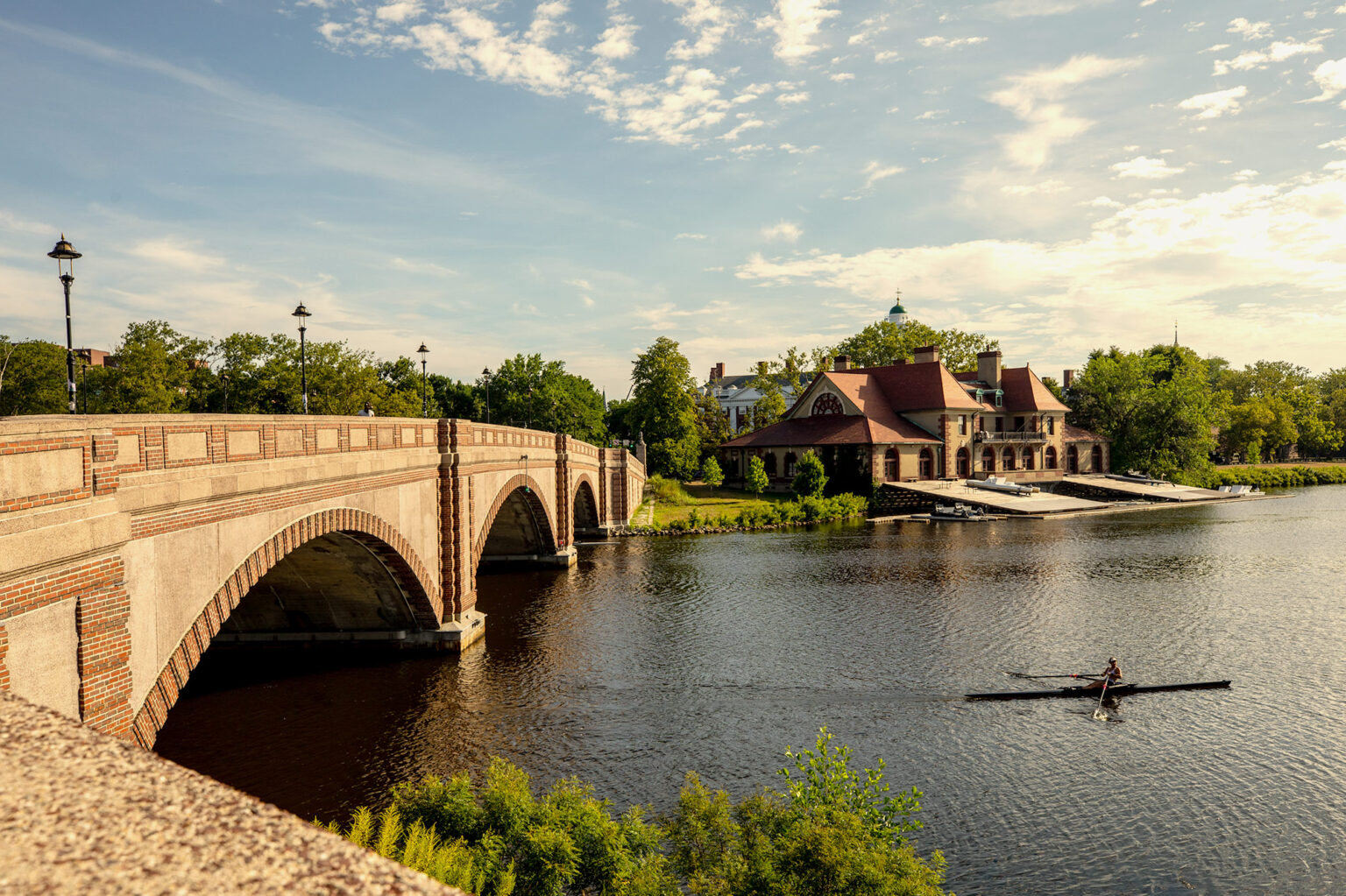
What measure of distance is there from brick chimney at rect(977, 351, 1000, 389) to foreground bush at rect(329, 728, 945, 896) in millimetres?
80932

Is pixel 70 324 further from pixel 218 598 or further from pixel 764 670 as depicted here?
pixel 764 670

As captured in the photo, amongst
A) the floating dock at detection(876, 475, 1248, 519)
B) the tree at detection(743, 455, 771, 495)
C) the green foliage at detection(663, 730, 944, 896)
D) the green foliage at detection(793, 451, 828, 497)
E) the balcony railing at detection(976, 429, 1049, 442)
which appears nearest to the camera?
the green foliage at detection(663, 730, 944, 896)

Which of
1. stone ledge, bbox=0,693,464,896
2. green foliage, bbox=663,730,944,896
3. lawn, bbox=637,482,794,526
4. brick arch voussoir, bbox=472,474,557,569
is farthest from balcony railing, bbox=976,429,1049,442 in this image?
stone ledge, bbox=0,693,464,896

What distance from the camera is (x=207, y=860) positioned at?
3.26 m

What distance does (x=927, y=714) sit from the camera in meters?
20.3

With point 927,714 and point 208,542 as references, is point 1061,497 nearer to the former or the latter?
point 927,714

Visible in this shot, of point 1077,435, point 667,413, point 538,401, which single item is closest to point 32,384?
point 538,401

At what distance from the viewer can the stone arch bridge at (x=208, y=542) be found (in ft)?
30.5

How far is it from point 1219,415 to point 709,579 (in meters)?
89.1

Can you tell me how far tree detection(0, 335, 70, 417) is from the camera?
5891 centimetres

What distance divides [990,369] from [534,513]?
63.0 metres

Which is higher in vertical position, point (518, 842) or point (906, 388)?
point (906, 388)

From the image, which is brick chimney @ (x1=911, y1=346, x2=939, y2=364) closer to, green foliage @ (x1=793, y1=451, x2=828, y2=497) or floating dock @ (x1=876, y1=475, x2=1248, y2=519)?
floating dock @ (x1=876, y1=475, x2=1248, y2=519)


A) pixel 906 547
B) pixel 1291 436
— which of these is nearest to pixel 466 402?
pixel 906 547
